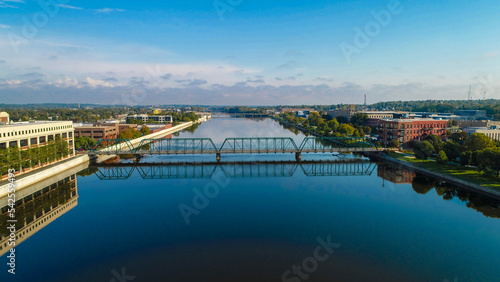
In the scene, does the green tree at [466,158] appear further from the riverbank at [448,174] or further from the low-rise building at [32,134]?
the low-rise building at [32,134]

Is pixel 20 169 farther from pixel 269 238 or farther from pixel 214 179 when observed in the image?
pixel 269 238

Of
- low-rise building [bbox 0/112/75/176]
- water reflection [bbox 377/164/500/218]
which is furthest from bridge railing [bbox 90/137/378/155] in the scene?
water reflection [bbox 377/164/500/218]

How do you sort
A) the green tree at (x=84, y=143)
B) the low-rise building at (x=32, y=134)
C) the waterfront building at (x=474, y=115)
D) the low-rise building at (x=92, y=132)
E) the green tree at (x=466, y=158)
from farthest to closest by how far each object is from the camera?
1. the waterfront building at (x=474, y=115)
2. the low-rise building at (x=92, y=132)
3. the green tree at (x=84, y=143)
4. the green tree at (x=466, y=158)
5. the low-rise building at (x=32, y=134)

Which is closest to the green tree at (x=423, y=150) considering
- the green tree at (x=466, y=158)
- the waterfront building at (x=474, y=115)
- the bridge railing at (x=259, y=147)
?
the green tree at (x=466, y=158)

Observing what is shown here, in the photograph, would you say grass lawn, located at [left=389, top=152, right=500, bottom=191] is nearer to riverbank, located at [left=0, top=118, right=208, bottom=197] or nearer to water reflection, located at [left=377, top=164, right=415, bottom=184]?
water reflection, located at [left=377, top=164, right=415, bottom=184]

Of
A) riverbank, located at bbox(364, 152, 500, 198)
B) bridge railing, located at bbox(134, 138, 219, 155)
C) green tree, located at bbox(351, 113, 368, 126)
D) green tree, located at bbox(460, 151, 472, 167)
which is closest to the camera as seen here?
riverbank, located at bbox(364, 152, 500, 198)

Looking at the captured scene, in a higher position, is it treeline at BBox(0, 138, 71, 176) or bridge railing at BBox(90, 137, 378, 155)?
treeline at BBox(0, 138, 71, 176)

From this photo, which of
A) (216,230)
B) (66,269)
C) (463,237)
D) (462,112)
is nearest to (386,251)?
(463,237)
